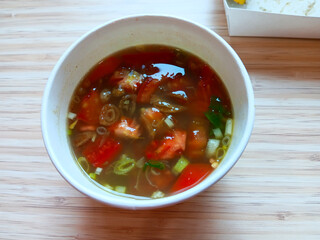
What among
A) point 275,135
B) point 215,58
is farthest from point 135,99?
point 275,135

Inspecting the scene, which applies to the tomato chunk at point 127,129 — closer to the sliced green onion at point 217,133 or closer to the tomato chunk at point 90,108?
the tomato chunk at point 90,108

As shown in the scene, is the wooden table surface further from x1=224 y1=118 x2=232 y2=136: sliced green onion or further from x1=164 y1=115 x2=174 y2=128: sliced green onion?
x1=164 y1=115 x2=174 y2=128: sliced green onion

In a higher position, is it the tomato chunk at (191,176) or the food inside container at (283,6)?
the food inside container at (283,6)

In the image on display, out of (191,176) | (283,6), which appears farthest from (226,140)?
(283,6)

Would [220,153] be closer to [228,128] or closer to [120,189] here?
[228,128]

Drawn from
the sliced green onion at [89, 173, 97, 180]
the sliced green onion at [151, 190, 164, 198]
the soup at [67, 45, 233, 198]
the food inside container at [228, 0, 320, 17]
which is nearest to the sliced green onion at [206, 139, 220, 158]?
the soup at [67, 45, 233, 198]

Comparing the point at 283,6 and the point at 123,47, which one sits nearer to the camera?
the point at 123,47

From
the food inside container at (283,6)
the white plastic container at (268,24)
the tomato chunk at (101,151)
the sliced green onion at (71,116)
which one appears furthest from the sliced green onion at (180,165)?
the food inside container at (283,6)
